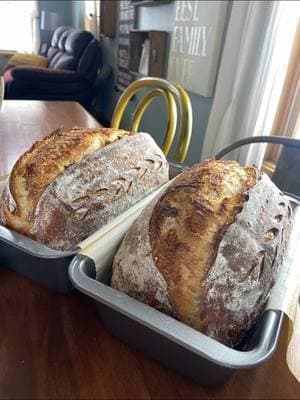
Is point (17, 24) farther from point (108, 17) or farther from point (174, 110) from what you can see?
point (174, 110)

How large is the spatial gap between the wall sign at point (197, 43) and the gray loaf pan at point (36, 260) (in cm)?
168

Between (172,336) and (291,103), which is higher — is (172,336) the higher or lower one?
the lower one

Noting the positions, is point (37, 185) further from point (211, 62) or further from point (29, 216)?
point (211, 62)

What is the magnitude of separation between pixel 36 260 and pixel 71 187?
4.4 inches

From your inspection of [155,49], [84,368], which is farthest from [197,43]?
[84,368]

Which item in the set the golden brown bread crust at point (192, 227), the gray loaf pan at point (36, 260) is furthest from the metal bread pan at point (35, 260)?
the golden brown bread crust at point (192, 227)

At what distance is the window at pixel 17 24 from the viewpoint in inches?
218

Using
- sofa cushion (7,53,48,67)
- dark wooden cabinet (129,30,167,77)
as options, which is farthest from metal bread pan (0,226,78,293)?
sofa cushion (7,53,48,67)

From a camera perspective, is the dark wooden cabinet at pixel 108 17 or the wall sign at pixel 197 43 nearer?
the wall sign at pixel 197 43

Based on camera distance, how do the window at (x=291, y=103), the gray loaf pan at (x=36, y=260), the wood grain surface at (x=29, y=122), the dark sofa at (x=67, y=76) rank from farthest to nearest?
the dark sofa at (x=67, y=76), the window at (x=291, y=103), the wood grain surface at (x=29, y=122), the gray loaf pan at (x=36, y=260)

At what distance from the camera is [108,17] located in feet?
11.7

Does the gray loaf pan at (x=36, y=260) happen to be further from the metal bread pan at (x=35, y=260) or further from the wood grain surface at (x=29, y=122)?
the wood grain surface at (x=29, y=122)

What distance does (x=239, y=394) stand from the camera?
0.35m

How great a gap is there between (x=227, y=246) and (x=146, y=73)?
259 cm
